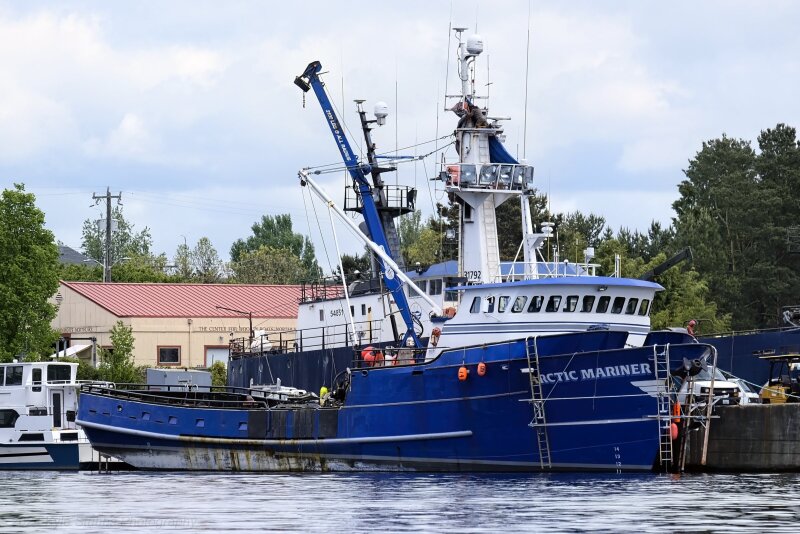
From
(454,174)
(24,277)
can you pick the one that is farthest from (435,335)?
(24,277)

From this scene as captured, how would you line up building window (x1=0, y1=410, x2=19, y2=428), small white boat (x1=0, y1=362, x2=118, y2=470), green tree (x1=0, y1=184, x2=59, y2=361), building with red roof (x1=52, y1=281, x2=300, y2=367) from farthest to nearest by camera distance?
building with red roof (x1=52, y1=281, x2=300, y2=367)
green tree (x1=0, y1=184, x2=59, y2=361)
building window (x1=0, y1=410, x2=19, y2=428)
small white boat (x1=0, y1=362, x2=118, y2=470)

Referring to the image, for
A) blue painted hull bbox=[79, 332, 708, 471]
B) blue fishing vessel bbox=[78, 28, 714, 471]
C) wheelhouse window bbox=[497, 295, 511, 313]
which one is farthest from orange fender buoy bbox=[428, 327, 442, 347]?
wheelhouse window bbox=[497, 295, 511, 313]

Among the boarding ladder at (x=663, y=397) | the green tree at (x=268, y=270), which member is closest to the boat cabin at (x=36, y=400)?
the boarding ladder at (x=663, y=397)

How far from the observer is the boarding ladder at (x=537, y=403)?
1532 inches

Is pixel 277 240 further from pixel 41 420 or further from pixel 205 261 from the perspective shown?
pixel 41 420

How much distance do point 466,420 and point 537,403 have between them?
2168mm

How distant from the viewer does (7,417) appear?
164ft

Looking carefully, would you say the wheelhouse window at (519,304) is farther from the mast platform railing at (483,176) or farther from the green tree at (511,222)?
the green tree at (511,222)

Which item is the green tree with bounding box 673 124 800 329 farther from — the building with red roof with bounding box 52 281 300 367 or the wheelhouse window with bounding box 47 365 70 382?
the wheelhouse window with bounding box 47 365 70 382

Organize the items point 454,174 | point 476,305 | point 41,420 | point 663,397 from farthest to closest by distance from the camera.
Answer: point 41,420
point 454,174
point 476,305
point 663,397

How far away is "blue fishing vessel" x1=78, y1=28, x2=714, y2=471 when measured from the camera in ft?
127

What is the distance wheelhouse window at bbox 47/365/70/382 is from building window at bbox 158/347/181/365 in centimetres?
3118

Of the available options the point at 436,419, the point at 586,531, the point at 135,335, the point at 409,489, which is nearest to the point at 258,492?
the point at 409,489

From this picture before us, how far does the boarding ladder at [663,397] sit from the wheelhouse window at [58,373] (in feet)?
69.4
